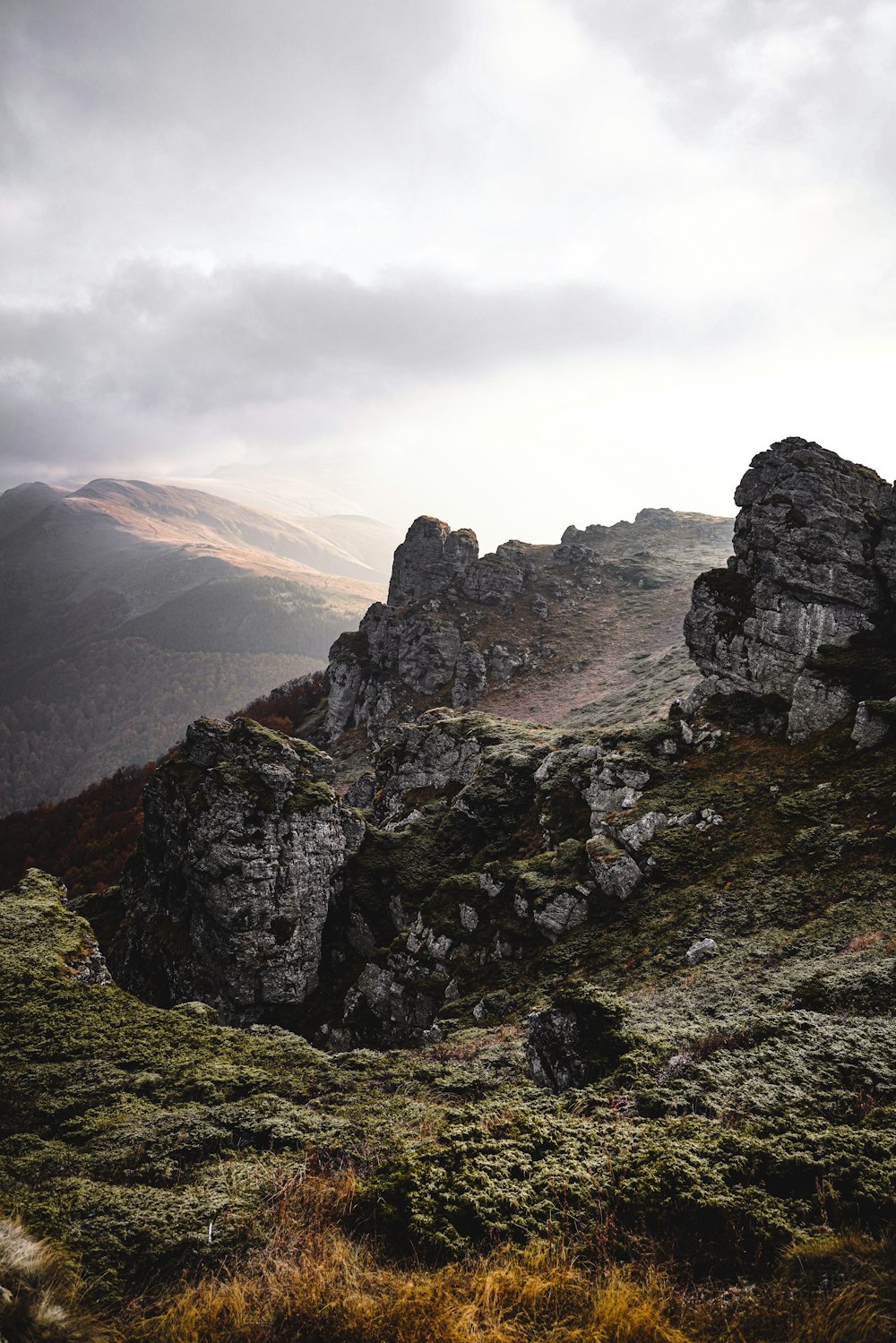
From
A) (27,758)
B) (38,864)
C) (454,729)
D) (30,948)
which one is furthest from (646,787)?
(27,758)

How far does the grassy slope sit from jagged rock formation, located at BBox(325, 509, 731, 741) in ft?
167

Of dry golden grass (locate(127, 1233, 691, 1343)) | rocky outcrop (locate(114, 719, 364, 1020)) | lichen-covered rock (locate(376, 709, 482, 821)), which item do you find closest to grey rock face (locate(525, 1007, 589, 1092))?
dry golden grass (locate(127, 1233, 691, 1343))

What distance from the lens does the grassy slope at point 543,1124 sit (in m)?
Result: 6.08

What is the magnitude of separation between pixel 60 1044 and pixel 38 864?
2559 inches

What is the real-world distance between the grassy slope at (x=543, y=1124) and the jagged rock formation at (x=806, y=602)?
26.5 feet

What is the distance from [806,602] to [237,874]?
32.4 m

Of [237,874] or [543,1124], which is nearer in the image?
[543,1124]

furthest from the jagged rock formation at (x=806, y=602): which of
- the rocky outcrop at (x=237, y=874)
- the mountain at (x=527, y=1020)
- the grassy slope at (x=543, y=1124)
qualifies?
the rocky outcrop at (x=237, y=874)

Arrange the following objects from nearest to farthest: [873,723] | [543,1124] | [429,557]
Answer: [543,1124] < [873,723] < [429,557]

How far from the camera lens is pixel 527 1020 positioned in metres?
16.1

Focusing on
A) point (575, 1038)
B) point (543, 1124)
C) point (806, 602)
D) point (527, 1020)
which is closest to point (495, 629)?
point (806, 602)

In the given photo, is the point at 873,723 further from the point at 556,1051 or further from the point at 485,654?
the point at 485,654

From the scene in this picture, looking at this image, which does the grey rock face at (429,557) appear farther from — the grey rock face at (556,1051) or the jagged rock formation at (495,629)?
the grey rock face at (556,1051)

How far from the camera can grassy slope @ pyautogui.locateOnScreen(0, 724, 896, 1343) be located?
6078 millimetres
